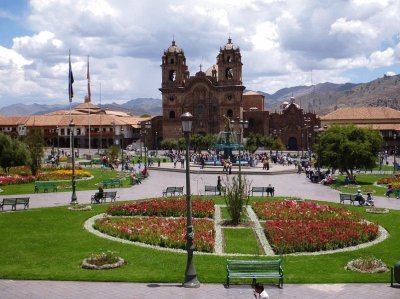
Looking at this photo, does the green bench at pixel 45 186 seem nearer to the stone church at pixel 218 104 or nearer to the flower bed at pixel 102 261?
the flower bed at pixel 102 261

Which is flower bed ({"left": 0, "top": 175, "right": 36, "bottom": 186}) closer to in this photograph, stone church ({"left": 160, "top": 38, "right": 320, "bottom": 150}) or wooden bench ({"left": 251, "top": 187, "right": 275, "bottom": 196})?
wooden bench ({"left": 251, "top": 187, "right": 275, "bottom": 196})

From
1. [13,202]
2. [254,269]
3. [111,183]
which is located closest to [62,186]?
[111,183]

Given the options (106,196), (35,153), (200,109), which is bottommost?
(106,196)

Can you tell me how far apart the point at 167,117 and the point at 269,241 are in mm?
84177

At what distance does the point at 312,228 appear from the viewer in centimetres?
1966

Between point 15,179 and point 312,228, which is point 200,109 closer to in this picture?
point 15,179

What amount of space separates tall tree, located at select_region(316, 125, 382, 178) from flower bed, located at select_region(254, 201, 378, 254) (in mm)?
16675

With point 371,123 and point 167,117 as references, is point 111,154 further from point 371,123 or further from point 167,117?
→ point 371,123

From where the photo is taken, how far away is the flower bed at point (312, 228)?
59.1 feet

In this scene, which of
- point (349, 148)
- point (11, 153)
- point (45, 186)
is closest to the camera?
point (45, 186)

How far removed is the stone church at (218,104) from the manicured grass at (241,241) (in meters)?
75.0

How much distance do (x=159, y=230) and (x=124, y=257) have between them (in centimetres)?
336

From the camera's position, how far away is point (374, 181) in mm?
42250

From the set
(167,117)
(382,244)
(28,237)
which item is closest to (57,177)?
(28,237)
